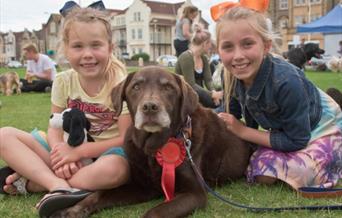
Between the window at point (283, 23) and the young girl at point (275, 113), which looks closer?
the young girl at point (275, 113)

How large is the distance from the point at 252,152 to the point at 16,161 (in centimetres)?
219

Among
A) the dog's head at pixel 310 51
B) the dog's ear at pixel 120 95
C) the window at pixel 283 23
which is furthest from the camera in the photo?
the window at pixel 283 23

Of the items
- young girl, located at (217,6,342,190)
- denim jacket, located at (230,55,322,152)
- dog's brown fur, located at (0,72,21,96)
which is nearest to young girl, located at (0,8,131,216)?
young girl, located at (217,6,342,190)

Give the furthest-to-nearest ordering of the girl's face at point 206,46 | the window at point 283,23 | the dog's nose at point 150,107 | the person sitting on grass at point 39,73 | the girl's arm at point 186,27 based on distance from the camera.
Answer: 1. the window at point 283,23
2. the person sitting on grass at point 39,73
3. the girl's arm at point 186,27
4. the girl's face at point 206,46
5. the dog's nose at point 150,107

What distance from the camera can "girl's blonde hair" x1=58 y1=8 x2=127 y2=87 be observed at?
4.05m

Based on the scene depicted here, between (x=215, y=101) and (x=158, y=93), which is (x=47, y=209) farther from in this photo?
(x=215, y=101)

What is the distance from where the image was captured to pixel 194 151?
371cm

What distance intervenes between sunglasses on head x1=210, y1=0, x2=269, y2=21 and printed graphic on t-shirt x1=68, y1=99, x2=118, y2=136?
52.0 inches

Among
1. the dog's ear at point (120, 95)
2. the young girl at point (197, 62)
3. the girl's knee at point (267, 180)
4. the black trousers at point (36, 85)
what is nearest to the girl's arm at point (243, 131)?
the girl's knee at point (267, 180)

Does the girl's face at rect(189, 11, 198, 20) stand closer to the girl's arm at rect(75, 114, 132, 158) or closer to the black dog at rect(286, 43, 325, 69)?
the black dog at rect(286, 43, 325, 69)

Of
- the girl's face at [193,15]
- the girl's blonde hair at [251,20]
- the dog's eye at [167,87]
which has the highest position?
the girl's face at [193,15]

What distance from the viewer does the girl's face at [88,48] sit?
4008mm

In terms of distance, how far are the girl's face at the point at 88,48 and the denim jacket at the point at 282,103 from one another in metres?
1.34

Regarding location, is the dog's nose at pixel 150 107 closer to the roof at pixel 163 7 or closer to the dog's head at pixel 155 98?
the dog's head at pixel 155 98
